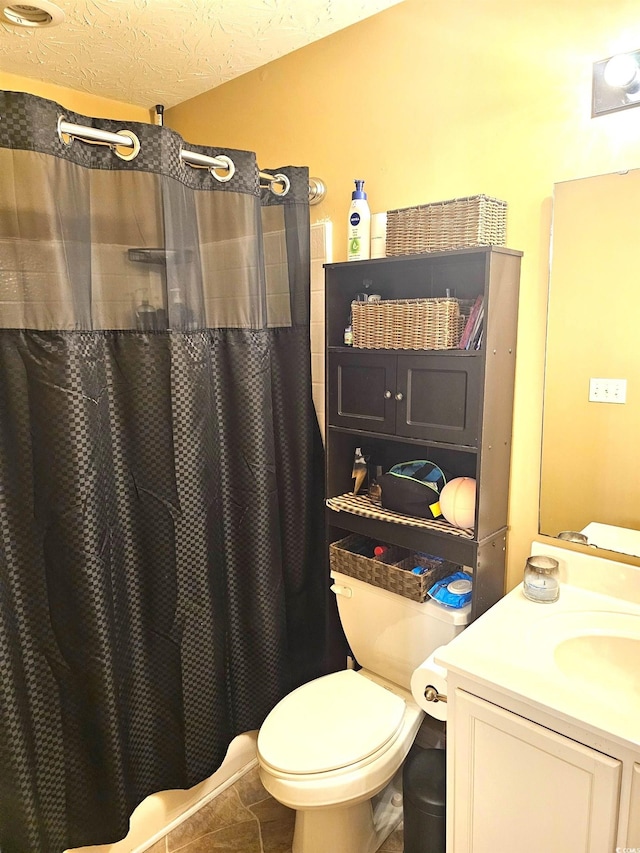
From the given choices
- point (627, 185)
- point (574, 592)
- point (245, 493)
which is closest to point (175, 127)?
point (245, 493)

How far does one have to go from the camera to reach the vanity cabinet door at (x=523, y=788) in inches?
41.8

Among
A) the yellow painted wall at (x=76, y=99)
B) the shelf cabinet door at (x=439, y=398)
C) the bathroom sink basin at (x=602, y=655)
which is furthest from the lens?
the yellow painted wall at (x=76, y=99)

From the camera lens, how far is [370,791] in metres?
1.45

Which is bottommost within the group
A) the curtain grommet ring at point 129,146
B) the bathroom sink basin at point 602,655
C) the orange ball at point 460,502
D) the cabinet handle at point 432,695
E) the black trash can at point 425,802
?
the black trash can at point 425,802

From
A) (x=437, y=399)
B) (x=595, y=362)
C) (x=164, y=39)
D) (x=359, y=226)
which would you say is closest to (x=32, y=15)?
(x=164, y=39)

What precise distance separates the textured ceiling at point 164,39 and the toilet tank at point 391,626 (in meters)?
1.68

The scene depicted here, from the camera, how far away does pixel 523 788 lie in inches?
45.4

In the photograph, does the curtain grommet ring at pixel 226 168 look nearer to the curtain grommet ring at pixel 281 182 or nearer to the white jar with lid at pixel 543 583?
the curtain grommet ring at pixel 281 182

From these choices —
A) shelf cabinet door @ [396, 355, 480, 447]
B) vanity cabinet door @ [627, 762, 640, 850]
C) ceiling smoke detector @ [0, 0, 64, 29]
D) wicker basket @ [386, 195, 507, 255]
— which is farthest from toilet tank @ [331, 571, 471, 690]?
ceiling smoke detector @ [0, 0, 64, 29]

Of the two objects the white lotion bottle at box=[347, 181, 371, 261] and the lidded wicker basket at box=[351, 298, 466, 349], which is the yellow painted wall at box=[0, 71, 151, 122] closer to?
the white lotion bottle at box=[347, 181, 371, 261]

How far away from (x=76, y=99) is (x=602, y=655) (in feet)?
8.21

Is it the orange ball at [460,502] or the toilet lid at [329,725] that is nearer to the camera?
the toilet lid at [329,725]

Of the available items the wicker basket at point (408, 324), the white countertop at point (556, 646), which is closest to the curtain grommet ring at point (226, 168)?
the wicker basket at point (408, 324)

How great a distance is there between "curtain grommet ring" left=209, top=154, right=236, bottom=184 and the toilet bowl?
1476 millimetres
